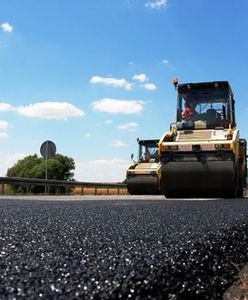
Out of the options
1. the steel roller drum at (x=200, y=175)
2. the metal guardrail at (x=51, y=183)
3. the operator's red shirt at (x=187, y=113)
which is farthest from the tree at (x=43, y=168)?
the steel roller drum at (x=200, y=175)

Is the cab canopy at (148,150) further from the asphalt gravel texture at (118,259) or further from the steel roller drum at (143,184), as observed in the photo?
the asphalt gravel texture at (118,259)

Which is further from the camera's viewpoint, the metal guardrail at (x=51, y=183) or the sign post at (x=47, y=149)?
the sign post at (x=47, y=149)

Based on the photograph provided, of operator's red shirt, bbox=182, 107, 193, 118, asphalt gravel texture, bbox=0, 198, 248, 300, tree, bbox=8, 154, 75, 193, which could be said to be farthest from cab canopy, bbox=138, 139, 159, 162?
tree, bbox=8, 154, 75, 193

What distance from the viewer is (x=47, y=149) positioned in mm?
19875

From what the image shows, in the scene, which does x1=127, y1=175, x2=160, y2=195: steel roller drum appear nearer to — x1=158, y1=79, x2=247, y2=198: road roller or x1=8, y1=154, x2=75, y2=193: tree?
x1=158, y1=79, x2=247, y2=198: road roller

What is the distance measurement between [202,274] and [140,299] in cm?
61

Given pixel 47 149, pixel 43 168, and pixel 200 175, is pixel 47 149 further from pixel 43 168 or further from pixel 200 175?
pixel 43 168

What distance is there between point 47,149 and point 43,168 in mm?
31392

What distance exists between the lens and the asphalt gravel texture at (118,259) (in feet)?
4.19

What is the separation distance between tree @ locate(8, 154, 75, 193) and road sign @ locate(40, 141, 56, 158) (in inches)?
1200

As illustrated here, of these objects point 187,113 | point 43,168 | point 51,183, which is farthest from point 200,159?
point 43,168

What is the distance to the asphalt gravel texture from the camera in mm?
1278

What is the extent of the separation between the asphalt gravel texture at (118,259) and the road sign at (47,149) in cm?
1717

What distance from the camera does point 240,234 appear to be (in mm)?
2717
